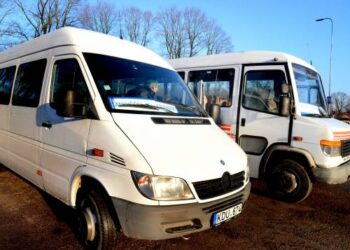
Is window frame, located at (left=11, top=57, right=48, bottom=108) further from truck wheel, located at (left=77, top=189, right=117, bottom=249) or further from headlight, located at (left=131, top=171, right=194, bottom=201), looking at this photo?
headlight, located at (left=131, top=171, right=194, bottom=201)

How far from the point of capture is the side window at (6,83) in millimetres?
6213

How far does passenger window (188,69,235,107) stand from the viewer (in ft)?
23.4

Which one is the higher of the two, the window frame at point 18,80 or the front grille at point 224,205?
the window frame at point 18,80

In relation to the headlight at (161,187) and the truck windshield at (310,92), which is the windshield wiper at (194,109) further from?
the truck windshield at (310,92)

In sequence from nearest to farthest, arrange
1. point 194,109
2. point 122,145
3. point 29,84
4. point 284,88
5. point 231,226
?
point 122,145 → point 194,109 → point 231,226 → point 29,84 → point 284,88

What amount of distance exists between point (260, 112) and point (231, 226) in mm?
2518

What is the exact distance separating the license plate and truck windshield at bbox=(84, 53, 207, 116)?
1340 millimetres

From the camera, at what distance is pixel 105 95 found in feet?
12.7

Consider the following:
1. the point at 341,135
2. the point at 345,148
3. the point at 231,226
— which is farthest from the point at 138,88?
the point at 345,148

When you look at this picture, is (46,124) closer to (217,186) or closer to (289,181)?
(217,186)

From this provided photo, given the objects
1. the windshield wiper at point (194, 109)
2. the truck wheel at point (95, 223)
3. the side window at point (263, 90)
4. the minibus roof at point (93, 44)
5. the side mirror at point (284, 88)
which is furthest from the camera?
the side window at point (263, 90)

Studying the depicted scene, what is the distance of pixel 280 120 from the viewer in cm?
630

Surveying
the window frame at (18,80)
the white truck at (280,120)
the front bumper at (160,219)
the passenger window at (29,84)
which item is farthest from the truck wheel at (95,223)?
the white truck at (280,120)

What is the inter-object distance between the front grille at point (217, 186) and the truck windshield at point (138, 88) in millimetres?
1096
